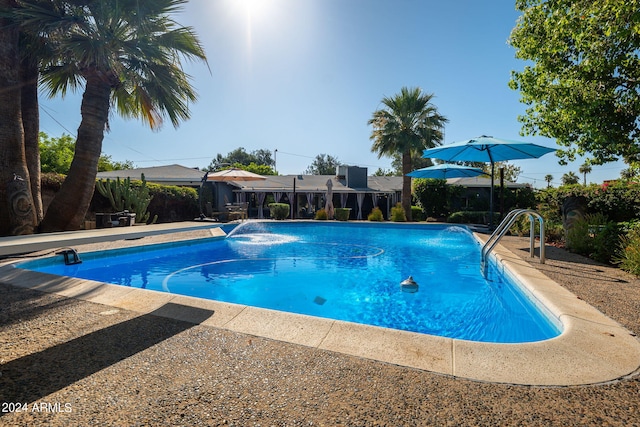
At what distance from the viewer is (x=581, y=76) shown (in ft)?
26.9

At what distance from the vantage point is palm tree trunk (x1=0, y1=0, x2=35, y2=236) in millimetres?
8703

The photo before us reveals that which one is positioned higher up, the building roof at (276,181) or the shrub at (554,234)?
the building roof at (276,181)

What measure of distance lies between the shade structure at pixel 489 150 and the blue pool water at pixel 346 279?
11.6 feet

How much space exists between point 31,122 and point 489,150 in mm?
15785

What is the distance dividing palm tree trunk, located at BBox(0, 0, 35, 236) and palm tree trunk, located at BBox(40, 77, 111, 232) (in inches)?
35.7

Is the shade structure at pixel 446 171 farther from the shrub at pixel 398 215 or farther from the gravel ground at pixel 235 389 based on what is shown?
the gravel ground at pixel 235 389

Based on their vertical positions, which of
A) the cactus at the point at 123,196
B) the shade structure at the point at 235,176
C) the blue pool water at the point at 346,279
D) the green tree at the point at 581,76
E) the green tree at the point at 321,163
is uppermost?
the green tree at the point at 321,163

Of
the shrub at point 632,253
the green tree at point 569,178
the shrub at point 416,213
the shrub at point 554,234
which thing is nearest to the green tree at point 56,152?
the shrub at point 416,213

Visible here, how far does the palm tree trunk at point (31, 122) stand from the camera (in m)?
9.88

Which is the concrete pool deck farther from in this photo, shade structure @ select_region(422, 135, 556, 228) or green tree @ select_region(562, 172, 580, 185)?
green tree @ select_region(562, 172, 580, 185)

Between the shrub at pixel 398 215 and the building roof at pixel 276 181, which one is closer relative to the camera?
the shrub at pixel 398 215

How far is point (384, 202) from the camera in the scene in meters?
27.6

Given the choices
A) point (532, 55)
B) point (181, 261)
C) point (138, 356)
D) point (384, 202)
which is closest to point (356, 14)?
point (532, 55)

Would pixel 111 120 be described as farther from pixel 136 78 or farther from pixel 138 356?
pixel 138 356
